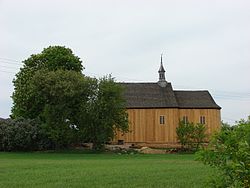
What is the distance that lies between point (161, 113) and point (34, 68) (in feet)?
53.4

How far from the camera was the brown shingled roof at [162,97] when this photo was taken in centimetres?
5641

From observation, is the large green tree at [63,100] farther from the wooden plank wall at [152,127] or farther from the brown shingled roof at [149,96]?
the brown shingled roof at [149,96]

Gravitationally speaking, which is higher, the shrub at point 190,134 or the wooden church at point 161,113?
the wooden church at point 161,113

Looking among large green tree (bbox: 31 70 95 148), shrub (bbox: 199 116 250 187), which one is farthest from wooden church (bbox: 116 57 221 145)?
shrub (bbox: 199 116 250 187)

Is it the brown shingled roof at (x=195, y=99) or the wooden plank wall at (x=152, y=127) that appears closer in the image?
the wooden plank wall at (x=152, y=127)

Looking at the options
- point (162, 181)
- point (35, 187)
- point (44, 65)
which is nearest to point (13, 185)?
point (35, 187)

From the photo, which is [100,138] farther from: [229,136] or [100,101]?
[229,136]

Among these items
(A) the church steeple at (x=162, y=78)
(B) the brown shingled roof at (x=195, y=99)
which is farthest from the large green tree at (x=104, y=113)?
(A) the church steeple at (x=162, y=78)

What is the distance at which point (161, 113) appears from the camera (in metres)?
55.8

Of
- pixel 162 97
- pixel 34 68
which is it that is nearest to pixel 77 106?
pixel 34 68

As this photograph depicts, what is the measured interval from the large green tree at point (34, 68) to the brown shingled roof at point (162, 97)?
9312mm

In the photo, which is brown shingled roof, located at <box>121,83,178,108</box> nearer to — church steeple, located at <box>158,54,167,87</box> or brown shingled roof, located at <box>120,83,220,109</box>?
brown shingled roof, located at <box>120,83,220,109</box>

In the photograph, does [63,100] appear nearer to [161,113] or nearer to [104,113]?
[104,113]

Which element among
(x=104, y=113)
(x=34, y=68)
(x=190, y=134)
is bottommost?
(x=190, y=134)
